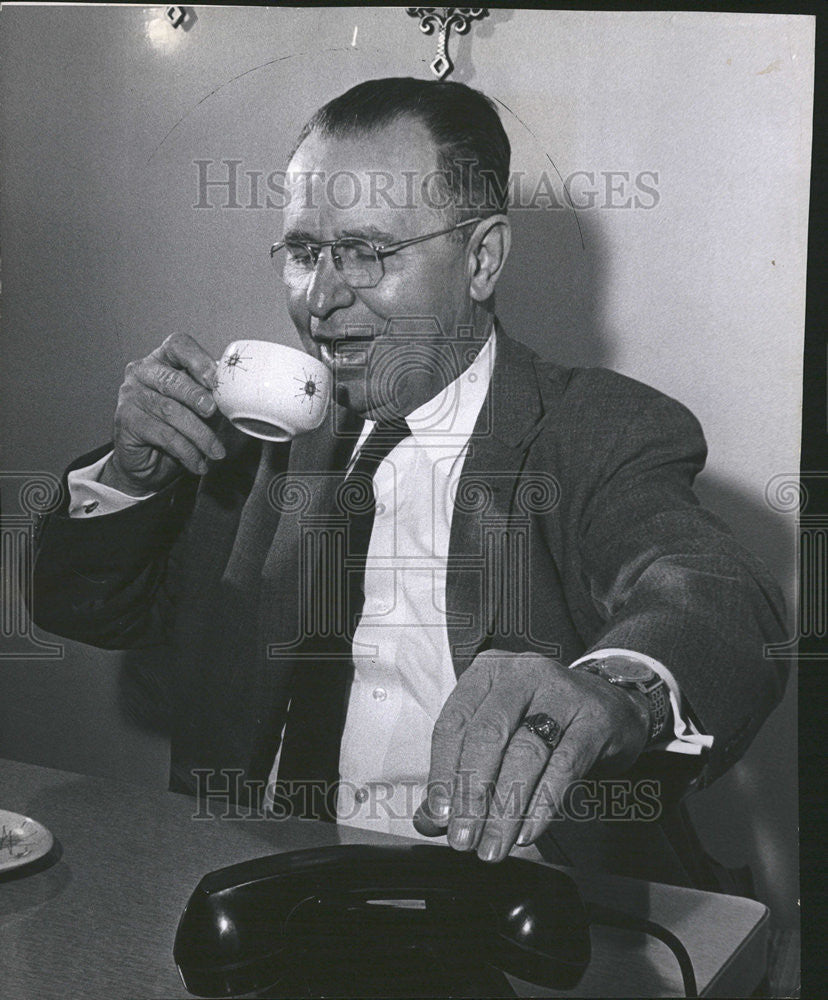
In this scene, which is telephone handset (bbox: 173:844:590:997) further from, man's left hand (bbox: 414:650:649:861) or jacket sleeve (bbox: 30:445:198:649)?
jacket sleeve (bbox: 30:445:198:649)

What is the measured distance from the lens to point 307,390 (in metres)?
0.91

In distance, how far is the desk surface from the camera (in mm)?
748

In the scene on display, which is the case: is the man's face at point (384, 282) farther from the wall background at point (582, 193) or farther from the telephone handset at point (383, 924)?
the telephone handset at point (383, 924)

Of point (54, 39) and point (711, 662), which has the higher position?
point (54, 39)

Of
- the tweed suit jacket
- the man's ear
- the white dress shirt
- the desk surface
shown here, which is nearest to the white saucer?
the desk surface

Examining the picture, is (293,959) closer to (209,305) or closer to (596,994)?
(596,994)

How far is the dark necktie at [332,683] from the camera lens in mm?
958

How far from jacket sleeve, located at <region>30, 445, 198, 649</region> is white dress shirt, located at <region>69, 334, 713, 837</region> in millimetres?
190

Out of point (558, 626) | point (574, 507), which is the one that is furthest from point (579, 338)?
point (558, 626)

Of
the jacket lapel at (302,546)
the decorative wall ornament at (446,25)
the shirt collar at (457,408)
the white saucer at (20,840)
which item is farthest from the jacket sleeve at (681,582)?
the white saucer at (20,840)

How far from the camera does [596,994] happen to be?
0.74 m

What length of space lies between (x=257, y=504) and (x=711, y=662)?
42 centimetres

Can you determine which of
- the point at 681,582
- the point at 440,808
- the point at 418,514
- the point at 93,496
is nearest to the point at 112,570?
the point at 93,496

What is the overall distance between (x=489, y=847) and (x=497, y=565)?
0.83 feet
